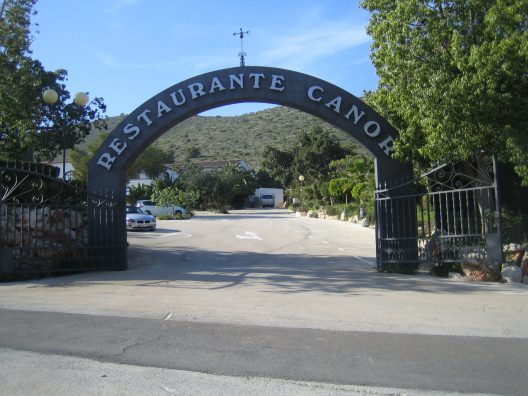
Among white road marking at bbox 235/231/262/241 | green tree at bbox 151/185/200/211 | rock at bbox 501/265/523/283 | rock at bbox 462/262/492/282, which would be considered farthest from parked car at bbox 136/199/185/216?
rock at bbox 501/265/523/283

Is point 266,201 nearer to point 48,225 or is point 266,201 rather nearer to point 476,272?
point 48,225

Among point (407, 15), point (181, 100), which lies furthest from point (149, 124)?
point (407, 15)

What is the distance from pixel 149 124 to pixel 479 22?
7.98m

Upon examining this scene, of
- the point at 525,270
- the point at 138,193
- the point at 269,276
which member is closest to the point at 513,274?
the point at 525,270

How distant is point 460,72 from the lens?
33.5 feet

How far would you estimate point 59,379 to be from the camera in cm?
475

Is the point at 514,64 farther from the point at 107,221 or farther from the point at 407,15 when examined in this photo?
the point at 107,221

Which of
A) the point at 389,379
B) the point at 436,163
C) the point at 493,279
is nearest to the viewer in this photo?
the point at 389,379

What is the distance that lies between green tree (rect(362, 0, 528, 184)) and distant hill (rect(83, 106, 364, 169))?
79.5 meters

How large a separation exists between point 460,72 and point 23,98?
1207 cm

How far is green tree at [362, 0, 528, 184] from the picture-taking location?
9234 mm

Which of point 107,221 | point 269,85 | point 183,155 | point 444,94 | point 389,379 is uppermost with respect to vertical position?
point 183,155

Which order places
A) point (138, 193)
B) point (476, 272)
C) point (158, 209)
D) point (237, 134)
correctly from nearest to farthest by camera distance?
point (476, 272) → point (158, 209) → point (138, 193) → point (237, 134)

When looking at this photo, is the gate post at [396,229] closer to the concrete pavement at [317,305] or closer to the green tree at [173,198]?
the concrete pavement at [317,305]
